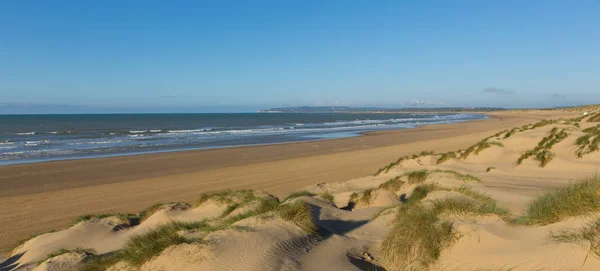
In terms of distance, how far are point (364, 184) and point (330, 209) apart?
507 cm

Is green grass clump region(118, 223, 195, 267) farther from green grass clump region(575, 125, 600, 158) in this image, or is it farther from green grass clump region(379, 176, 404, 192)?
green grass clump region(575, 125, 600, 158)

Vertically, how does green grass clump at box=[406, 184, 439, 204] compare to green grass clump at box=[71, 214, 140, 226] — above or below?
above

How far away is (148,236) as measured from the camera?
553 centimetres

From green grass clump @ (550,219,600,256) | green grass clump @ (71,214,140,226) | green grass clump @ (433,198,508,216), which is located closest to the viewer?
green grass clump @ (550,219,600,256)

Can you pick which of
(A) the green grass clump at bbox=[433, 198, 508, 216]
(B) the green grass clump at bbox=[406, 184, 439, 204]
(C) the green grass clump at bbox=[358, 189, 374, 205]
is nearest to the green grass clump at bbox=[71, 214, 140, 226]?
(C) the green grass clump at bbox=[358, 189, 374, 205]

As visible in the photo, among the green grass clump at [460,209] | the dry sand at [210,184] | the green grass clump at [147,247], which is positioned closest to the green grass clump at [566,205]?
the green grass clump at [460,209]

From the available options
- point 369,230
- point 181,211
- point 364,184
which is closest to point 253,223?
point 369,230

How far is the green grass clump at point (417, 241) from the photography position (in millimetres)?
4617

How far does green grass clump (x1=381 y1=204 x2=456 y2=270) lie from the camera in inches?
182

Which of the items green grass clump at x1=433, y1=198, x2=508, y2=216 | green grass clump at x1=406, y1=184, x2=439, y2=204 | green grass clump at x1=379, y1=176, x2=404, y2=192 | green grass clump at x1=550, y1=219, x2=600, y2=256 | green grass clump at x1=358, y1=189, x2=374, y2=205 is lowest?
green grass clump at x1=379, y1=176, x2=404, y2=192

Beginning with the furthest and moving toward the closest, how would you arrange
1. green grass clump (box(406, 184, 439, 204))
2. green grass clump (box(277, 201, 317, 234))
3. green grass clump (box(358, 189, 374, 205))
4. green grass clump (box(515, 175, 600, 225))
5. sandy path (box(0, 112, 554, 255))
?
sandy path (box(0, 112, 554, 255)), green grass clump (box(358, 189, 374, 205)), green grass clump (box(406, 184, 439, 204)), green grass clump (box(277, 201, 317, 234)), green grass clump (box(515, 175, 600, 225))

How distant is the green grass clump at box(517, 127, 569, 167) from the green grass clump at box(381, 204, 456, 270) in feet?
38.3

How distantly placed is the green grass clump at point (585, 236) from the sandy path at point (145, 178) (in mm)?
10352

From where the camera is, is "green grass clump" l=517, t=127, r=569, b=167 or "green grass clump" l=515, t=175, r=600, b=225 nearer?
"green grass clump" l=515, t=175, r=600, b=225
